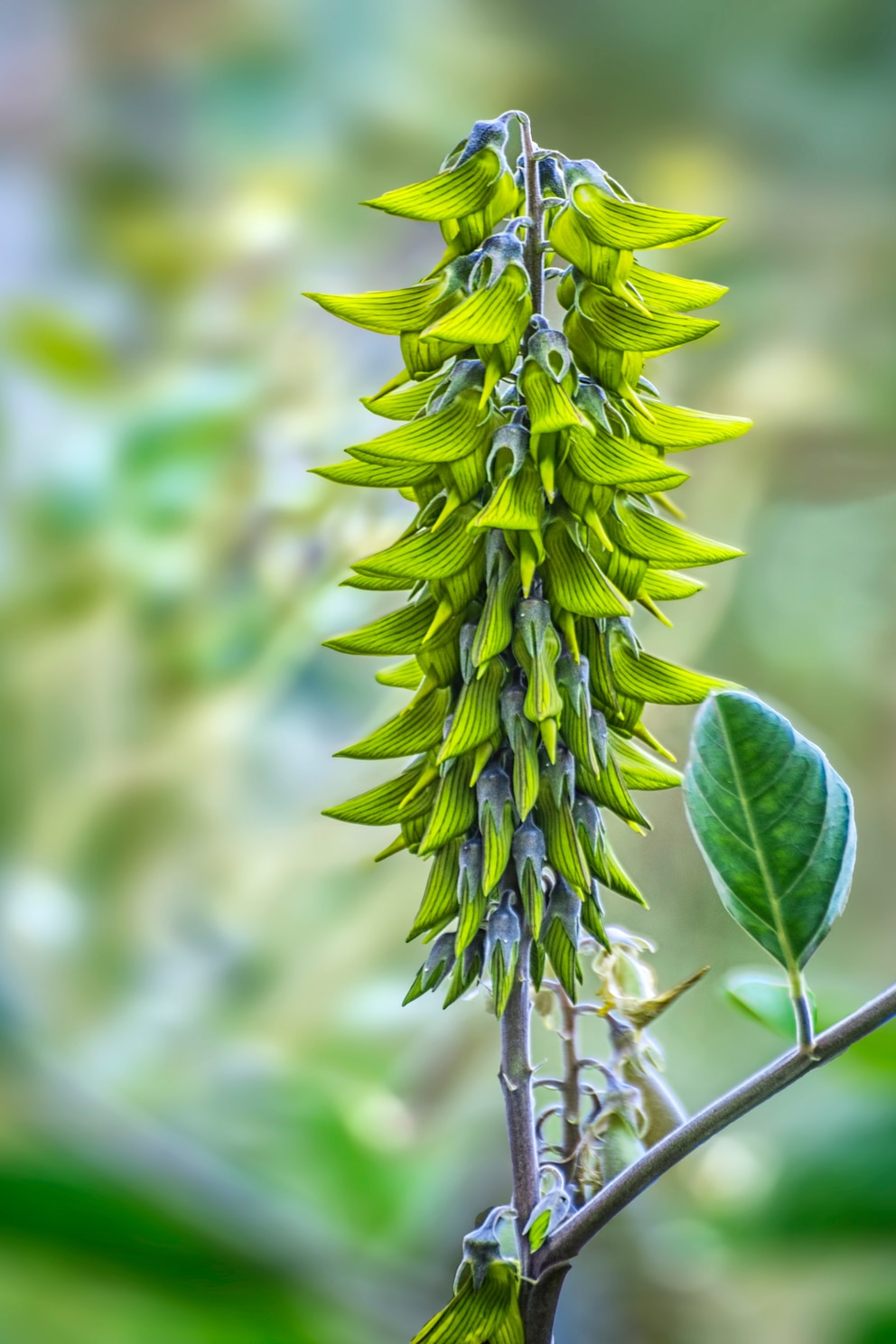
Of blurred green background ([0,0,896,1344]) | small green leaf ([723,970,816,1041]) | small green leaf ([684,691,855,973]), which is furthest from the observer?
blurred green background ([0,0,896,1344])

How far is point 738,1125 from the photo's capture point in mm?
864

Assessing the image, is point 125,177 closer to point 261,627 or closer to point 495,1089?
point 261,627

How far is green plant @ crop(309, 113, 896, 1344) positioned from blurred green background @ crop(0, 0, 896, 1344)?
0.52m

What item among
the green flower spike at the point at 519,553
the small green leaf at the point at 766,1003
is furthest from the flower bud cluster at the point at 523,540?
the small green leaf at the point at 766,1003

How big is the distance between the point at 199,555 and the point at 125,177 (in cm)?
31

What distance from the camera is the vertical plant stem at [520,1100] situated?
284mm

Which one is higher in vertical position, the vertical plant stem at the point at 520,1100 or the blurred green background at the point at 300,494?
the blurred green background at the point at 300,494

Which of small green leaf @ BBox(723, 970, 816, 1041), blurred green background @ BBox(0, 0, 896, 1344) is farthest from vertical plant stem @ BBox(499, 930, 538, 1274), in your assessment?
blurred green background @ BBox(0, 0, 896, 1344)

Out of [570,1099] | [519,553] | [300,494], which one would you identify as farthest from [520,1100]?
[300,494]

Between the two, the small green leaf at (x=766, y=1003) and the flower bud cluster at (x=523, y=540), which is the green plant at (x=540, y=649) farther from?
the small green leaf at (x=766, y=1003)

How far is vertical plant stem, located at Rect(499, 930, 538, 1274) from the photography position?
284 mm

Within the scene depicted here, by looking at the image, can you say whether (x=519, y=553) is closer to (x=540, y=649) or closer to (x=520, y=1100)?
(x=540, y=649)

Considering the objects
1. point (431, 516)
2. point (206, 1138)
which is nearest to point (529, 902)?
point (431, 516)

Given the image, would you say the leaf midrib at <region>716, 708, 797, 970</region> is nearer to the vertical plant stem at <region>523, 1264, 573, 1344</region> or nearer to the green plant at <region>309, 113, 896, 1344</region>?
the green plant at <region>309, 113, 896, 1344</region>
